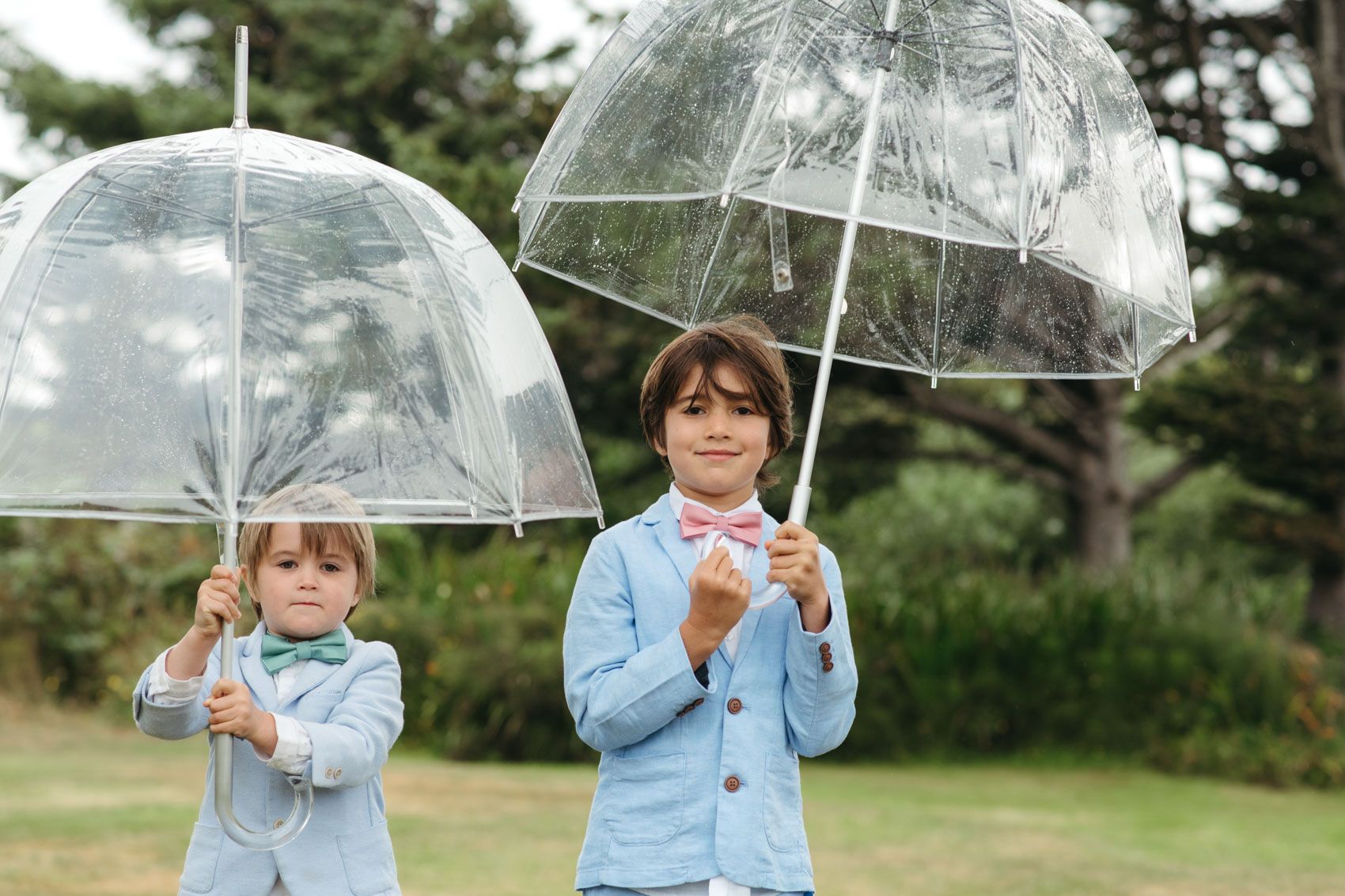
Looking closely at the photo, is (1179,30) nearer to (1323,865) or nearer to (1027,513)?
(1323,865)

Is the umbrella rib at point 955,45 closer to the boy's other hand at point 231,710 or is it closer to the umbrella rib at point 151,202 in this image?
the umbrella rib at point 151,202

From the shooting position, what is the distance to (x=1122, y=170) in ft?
10.9

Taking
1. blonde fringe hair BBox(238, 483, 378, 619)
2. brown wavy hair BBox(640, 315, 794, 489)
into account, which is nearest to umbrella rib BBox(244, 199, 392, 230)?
blonde fringe hair BBox(238, 483, 378, 619)

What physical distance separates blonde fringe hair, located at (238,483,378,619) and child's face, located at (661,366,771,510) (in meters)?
0.59

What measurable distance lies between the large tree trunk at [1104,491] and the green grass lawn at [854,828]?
3.49m

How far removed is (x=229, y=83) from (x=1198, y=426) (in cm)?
1264

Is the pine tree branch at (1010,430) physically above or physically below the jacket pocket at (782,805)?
above

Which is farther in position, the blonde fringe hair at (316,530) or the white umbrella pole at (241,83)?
the white umbrella pole at (241,83)

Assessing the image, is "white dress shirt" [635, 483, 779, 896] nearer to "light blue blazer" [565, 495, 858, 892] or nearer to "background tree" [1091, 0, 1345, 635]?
"light blue blazer" [565, 495, 858, 892]

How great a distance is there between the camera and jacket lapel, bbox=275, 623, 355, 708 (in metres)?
2.93

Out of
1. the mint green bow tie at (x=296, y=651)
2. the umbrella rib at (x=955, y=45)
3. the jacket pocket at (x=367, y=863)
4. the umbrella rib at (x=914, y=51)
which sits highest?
the umbrella rib at (x=955, y=45)

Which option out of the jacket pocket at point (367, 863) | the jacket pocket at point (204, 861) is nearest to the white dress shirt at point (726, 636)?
the jacket pocket at point (367, 863)

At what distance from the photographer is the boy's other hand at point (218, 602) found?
262 centimetres

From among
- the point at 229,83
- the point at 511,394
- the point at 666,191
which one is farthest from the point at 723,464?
the point at 229,83
